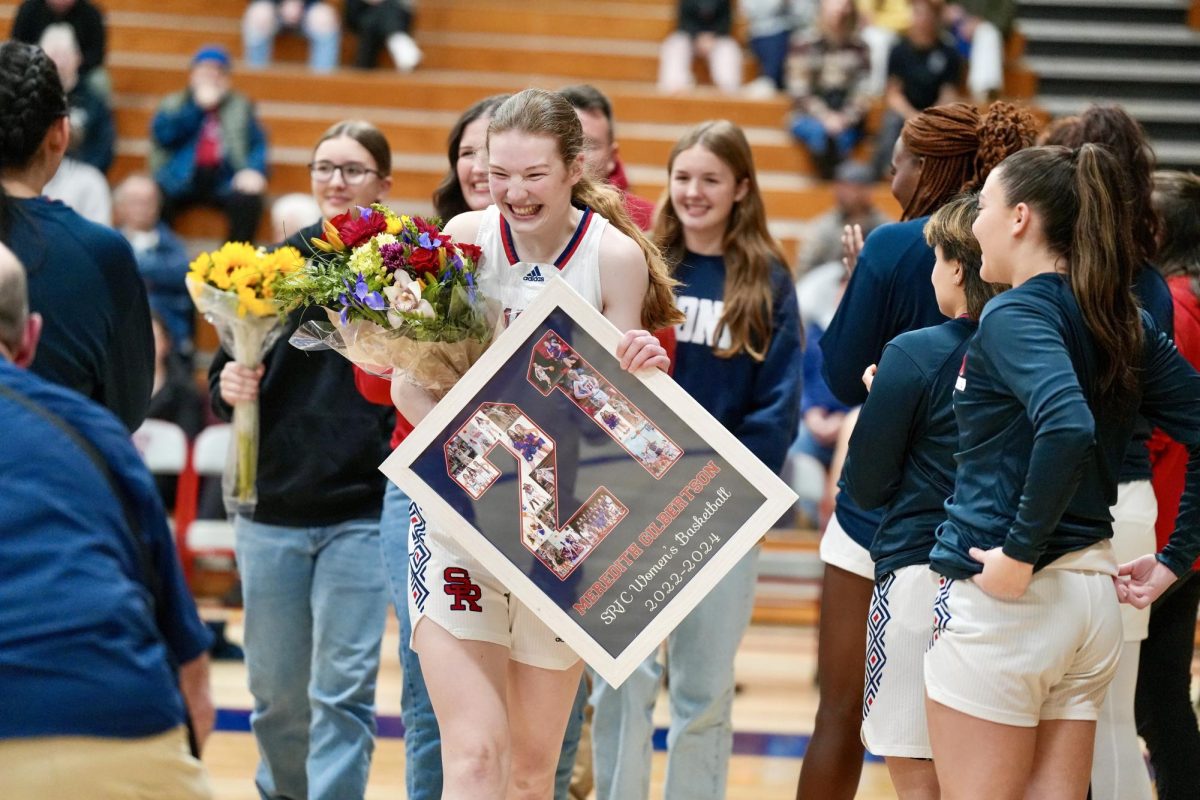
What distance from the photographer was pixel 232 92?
988 centimetres

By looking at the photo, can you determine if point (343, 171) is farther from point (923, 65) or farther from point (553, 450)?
point (923, 65)

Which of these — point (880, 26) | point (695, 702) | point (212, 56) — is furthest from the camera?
point (880, 26)

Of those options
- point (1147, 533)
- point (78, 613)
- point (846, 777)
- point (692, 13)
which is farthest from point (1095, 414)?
point (692, 13)

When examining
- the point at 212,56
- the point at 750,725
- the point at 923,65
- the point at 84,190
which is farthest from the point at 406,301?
the point at 923,65

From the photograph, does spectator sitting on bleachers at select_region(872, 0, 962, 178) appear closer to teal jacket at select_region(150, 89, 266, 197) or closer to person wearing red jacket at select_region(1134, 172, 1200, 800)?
teal jacket at select_region(150, 89, 266, 197)

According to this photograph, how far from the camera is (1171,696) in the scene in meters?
3.98

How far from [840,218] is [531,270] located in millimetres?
5695

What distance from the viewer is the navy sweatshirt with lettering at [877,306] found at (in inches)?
138

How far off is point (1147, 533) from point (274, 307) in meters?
2.24

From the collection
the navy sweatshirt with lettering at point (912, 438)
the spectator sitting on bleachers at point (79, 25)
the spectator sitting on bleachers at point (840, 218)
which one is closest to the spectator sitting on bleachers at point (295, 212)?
the spectator sitting on bleachers at point (79, 25)

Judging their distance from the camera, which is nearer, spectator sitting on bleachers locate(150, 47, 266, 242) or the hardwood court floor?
the hardwood court floor

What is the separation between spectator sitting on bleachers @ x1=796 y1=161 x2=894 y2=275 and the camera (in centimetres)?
871

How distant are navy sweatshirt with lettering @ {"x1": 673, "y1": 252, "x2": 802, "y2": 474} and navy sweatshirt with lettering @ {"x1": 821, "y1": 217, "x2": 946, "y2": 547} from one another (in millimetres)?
689

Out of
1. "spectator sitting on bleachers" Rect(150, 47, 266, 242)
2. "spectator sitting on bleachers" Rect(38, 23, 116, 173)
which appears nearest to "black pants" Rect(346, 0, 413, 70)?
"spectator sitting on bleachers" Rect(150, 47, 266, 242)
